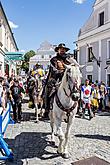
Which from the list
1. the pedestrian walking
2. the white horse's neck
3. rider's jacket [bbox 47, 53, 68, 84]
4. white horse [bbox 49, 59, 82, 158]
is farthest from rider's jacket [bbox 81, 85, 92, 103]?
the white horse's neck

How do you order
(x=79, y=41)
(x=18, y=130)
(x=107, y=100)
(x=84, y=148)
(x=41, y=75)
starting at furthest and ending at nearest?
(x=79, y=41)
(x=107, y=100)
(x=41, y=75)
(x=18, y=130)
(x=84, y=148)

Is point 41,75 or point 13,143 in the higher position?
point 41,75


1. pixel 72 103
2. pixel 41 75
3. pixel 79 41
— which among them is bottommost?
pixel 72 103

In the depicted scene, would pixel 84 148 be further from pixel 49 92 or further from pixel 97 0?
pixel 97 0

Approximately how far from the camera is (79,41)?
27.5 metres

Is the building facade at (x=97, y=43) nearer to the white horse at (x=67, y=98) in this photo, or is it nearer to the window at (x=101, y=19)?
the window at (x=101, y=19)

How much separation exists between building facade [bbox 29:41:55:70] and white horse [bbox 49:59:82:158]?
6891 cm

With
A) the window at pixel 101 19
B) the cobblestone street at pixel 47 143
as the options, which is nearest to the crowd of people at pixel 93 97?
the cobblestone street at pixel 47 143

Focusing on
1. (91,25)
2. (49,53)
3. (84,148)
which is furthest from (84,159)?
(49,53)

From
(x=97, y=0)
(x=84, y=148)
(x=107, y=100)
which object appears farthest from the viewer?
(x=97, y=0)

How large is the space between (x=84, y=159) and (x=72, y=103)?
1.28 meters

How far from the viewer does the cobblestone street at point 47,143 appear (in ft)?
16.9

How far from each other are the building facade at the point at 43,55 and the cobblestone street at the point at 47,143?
6602 cm

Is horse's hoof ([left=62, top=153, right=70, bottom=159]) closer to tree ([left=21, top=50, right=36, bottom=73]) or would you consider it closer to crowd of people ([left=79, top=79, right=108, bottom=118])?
crowd of people ([left=79, top=79, right=108, bottom=118])
